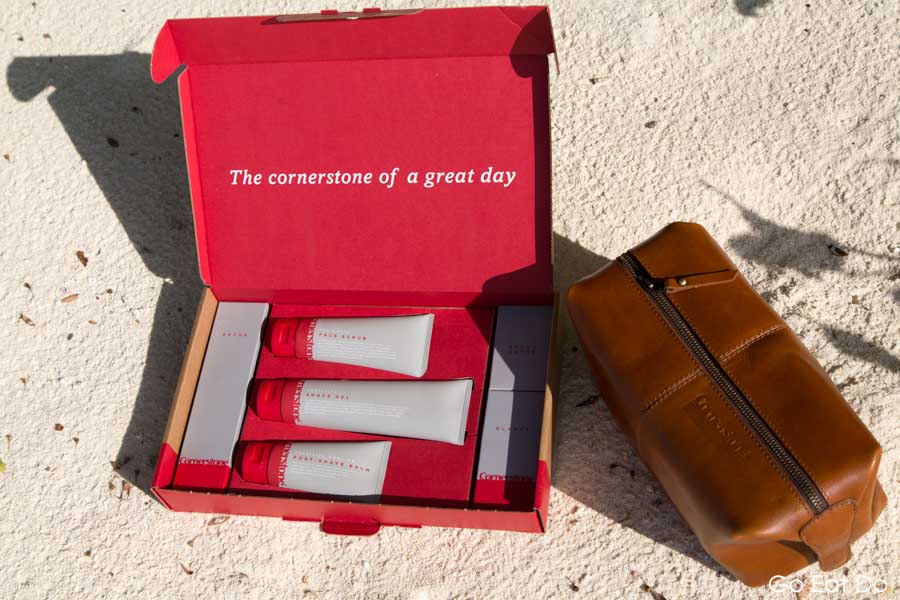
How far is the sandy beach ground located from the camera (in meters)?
1.34

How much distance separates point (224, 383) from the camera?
139cm

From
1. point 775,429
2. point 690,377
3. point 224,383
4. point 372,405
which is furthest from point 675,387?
point 224,383

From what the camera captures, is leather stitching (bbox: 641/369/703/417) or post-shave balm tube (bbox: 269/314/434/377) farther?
post-shave balm tube (bbox: 269/314/434/377)

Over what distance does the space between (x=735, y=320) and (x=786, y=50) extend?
0.76m

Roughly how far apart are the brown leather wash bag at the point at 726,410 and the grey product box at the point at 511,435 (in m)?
0.12

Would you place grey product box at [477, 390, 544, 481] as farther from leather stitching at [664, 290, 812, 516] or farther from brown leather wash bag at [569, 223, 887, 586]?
leather stitching at [664, 290, 812, 516]

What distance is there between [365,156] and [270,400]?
396 mm

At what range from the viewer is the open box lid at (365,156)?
4.23ft

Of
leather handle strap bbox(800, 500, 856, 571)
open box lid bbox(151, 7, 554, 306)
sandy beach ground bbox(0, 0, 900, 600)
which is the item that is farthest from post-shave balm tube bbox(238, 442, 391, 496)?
leather handle strap bbox(800, 500, 856, 571)

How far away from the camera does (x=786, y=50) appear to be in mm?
1688

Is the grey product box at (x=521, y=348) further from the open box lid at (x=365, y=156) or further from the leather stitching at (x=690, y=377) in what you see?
the leather stitching at (x=690, y=377)

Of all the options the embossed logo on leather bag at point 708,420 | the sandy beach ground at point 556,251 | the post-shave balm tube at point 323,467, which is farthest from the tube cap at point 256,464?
the embossed logo on leather bag at point 708,420

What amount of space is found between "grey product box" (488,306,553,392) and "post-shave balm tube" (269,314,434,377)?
11cm

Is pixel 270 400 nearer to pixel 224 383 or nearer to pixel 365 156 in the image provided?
pixel 224 383
